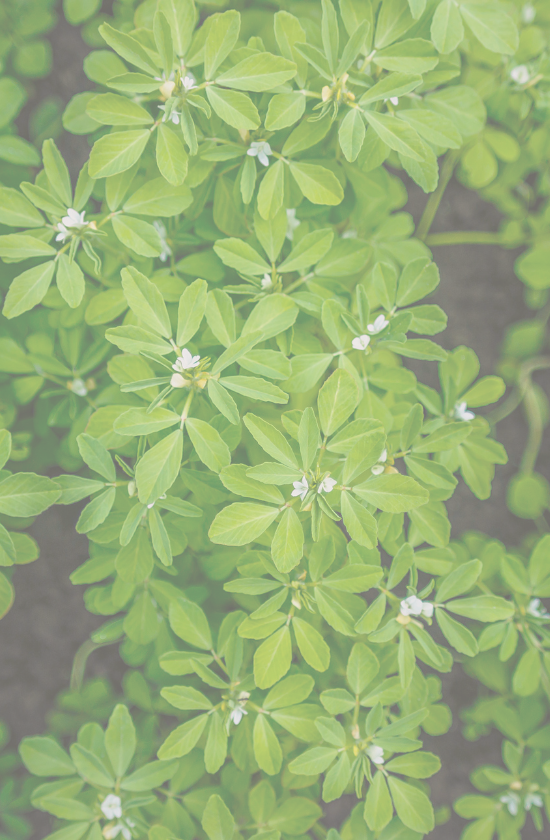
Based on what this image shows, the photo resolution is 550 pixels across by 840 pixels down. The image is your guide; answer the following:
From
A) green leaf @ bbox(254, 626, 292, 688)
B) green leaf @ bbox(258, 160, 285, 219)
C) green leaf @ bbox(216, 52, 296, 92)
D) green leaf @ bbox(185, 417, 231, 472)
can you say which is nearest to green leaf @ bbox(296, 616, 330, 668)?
green leaf @ bbox(254, 626, 292, 688)

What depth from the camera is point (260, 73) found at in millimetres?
1104

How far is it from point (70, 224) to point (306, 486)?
74 centimetres

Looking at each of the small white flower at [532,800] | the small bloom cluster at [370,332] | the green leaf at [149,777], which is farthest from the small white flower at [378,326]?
the small white flower at [532,800]

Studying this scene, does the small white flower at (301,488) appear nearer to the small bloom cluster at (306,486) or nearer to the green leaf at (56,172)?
the small bloom cluster at (306,486)

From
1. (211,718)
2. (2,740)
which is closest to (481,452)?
(211,718)

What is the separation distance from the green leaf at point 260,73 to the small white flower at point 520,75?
0.85 metres

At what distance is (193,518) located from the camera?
1280 mm

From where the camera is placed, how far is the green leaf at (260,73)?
109 centimetres

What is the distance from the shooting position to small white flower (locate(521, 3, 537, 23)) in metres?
1.65

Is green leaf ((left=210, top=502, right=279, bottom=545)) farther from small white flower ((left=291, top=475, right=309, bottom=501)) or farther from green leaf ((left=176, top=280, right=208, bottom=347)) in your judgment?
green leaf ((left=176, top=280, right=208, bottom=347))

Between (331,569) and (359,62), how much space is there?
117 centimetres

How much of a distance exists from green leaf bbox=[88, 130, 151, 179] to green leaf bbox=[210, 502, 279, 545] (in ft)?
2.35

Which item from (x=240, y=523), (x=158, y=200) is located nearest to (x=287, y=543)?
(x=240, y=523)

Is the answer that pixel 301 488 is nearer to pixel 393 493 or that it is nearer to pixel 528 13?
pixel 393 493
